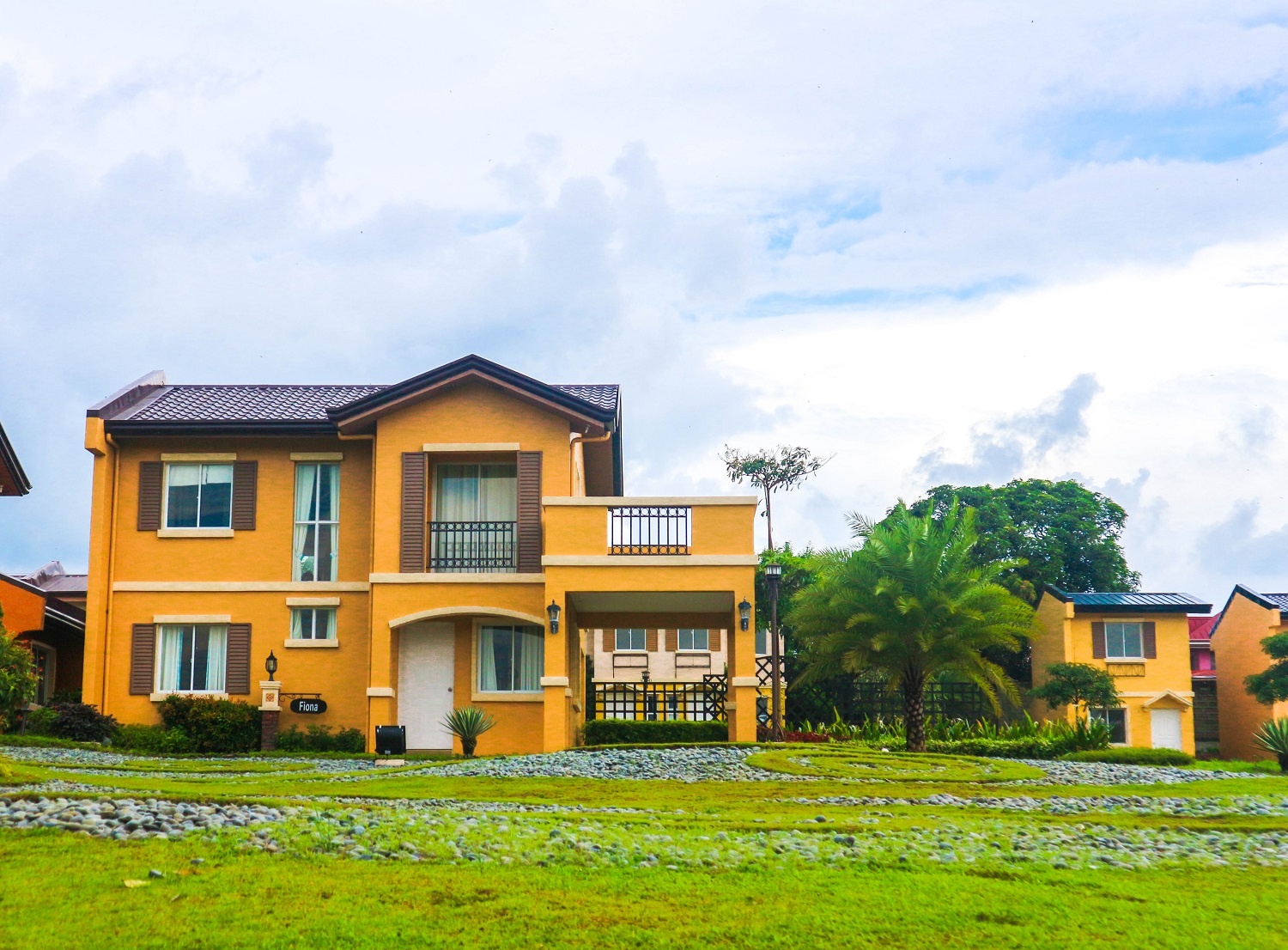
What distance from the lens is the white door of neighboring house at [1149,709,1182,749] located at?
112ft

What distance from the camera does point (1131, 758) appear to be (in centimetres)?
2184

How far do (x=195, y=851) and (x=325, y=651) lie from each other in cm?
1677

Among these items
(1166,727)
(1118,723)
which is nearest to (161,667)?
(1118,723)

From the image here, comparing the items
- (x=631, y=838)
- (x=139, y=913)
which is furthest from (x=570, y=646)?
(x=139, y=913)

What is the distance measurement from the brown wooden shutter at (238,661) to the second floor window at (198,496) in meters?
2.09

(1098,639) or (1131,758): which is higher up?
(1098,639)

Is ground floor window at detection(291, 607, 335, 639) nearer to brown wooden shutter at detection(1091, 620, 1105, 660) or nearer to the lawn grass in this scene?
the lawn grass

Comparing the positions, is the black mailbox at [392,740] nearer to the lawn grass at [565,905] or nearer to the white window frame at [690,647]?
the lawn grass at [565,905]

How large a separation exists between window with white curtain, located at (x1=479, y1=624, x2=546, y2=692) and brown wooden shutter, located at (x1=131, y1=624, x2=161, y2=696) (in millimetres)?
6200

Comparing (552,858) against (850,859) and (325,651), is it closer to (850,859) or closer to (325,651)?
(850,859)

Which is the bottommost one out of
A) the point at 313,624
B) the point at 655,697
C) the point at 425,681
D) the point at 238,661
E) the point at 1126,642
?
the point at 655,697

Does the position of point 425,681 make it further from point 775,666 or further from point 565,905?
point 565,905

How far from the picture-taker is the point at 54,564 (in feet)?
148

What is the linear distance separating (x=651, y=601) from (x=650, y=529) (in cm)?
255
